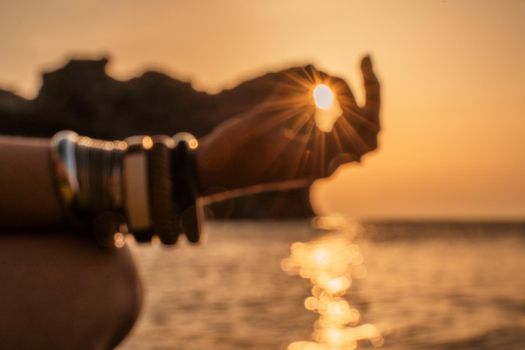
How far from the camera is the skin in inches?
56.2

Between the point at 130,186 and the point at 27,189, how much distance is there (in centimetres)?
23

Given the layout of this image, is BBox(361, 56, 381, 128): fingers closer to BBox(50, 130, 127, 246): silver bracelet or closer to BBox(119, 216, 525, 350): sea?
BBox(50, 130, 127, 246): silver bracelet

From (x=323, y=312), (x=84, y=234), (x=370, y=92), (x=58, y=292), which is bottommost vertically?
(x=58, y=292)

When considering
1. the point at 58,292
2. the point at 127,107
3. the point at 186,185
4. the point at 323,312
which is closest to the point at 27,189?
the point at 58,292

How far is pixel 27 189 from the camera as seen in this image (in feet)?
4.70

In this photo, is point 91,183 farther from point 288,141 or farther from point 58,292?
point 288,141

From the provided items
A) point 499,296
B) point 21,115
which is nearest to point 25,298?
point 499,296

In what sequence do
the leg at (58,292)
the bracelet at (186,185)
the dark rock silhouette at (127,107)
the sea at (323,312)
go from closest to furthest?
the leg at (58,292), the bracelet at (186,185), the dark rock silhouette at (127,107), the sea at (323,312)

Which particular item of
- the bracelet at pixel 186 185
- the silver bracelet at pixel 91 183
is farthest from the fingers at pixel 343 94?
the silver bracelet at pixel 91 183

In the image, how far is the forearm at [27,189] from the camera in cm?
143

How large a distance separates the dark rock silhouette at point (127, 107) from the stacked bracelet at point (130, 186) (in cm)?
35

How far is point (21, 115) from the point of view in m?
24.1

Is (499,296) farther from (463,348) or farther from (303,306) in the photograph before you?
(463,348)

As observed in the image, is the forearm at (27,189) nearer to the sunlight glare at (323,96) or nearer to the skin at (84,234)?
the skin at (84,234)
